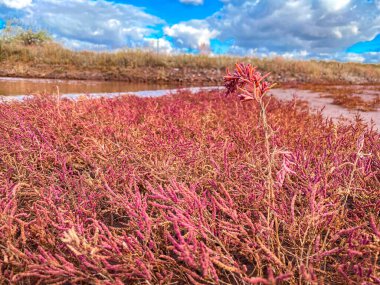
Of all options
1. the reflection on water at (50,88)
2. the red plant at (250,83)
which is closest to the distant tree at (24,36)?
the reflection on water at (50,88)

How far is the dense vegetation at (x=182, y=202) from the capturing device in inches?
56.9

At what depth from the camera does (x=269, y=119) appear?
15.6ft

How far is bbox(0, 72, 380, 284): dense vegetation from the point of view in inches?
56.9

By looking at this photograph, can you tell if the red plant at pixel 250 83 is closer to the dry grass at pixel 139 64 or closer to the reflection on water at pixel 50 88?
the reflection on water at pixel 50 88

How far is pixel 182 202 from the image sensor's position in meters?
1.78

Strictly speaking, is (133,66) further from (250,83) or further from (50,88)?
(250,83)

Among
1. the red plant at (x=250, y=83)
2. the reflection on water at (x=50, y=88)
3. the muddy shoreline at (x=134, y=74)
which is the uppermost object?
the muddy shoreline at (x=134, y=74)

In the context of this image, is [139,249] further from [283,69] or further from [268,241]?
[283,69]

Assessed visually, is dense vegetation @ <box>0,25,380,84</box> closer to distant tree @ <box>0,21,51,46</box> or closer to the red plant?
distant tree @ <box>0,21,51,46</box>

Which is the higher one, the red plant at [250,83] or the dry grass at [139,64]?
the dry grass at [139,64]

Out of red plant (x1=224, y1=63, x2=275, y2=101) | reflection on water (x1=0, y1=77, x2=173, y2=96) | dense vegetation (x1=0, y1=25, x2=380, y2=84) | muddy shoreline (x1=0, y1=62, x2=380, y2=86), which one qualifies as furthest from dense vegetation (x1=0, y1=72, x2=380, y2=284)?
dense vegetation (x1=0, y1=25, x2=380, y2=84)

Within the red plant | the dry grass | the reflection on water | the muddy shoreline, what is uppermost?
the dry grass

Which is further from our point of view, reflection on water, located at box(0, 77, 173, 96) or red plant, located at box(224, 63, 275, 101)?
reflection on water, located at box(0, 77, 173, 96)

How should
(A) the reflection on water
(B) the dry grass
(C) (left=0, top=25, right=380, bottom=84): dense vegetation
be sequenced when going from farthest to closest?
(B) the dry grass
(C) (left=0, top=25, right=380, bottom=84): dense vegetation
(A) the reflection on water
